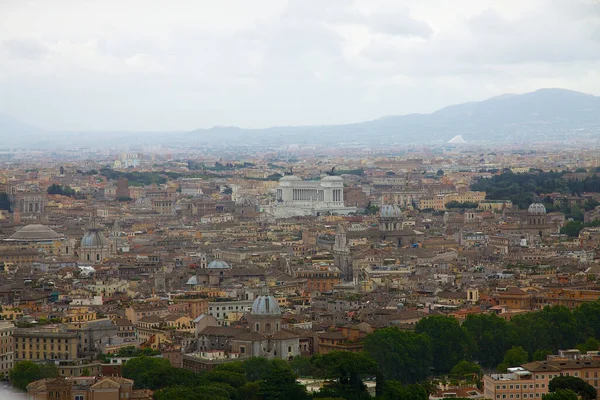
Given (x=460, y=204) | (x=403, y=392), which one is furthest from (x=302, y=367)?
(x=460, y=204)

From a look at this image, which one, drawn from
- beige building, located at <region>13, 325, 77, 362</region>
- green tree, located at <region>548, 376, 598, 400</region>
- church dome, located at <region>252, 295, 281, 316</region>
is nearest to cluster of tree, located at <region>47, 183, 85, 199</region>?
church dome, located at <region>252, 295, 281, 316</region>

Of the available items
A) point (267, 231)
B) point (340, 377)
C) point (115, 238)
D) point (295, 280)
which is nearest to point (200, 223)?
point (267, 231)

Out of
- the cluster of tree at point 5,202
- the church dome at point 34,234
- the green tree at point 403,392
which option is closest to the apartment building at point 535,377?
the green tree at point 403,392

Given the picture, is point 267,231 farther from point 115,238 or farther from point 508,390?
point 508,390

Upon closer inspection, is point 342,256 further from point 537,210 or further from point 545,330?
point 545,330

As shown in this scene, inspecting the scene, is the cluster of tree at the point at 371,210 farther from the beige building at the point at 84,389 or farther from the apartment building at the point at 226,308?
the beige building at the point at 84,389

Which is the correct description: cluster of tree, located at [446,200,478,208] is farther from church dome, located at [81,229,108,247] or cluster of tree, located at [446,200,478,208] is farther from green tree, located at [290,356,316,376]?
green tree, located at [290,356,316,376]

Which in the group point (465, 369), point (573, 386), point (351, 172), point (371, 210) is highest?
point (573, 386)
